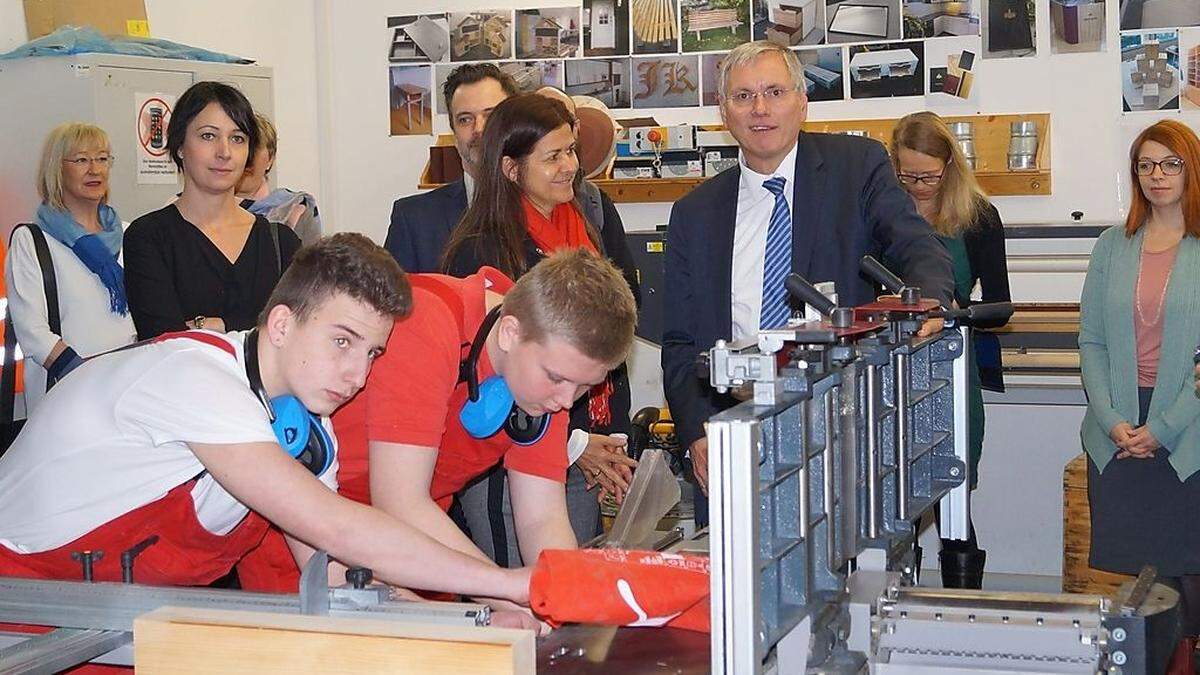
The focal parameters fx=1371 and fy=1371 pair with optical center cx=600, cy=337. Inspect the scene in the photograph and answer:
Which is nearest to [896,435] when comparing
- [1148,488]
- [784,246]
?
[784,246]

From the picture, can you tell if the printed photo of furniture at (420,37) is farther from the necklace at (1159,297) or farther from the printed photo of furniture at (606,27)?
the necklace at (1159,297)

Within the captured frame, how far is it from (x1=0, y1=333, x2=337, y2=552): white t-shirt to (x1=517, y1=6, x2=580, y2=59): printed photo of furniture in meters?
3.59

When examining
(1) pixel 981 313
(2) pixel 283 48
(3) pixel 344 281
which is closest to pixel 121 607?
(3) pixel 344 281

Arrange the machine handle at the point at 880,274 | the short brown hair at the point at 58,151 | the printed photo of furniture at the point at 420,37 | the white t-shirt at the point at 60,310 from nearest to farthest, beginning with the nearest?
1. the machine handle at the point at 880,274
2. the white t-shirt at the point at 60,310
3. the short brown hair at the point at 58,151
4. the printed photo of furniture at the point at 420,37

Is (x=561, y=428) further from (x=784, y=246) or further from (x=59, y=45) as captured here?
(x=59, y=45)

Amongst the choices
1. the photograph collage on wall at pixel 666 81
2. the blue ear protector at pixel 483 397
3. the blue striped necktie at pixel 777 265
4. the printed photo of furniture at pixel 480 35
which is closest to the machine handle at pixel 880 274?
the blue ear protector at pixel 483 397

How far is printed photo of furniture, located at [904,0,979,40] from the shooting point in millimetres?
4699

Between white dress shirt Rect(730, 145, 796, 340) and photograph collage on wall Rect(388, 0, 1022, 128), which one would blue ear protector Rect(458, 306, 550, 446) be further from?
photograph collage on wall Rect(388, 0, 1022, 128)

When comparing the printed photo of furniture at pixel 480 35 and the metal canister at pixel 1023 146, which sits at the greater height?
Result: the printed photo of furniture at pixel 480 35

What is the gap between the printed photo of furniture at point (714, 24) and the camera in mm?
4988

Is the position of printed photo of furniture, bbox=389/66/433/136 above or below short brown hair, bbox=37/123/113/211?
above

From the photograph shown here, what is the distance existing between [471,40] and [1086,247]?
2.43 m

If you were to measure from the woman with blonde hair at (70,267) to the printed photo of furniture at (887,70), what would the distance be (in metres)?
2.53

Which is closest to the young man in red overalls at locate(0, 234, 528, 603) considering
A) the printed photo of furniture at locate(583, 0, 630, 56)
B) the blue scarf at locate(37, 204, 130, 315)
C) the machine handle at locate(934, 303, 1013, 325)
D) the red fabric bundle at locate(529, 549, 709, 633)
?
the red fabric bundle at locate(529, 549, 709, 633)
